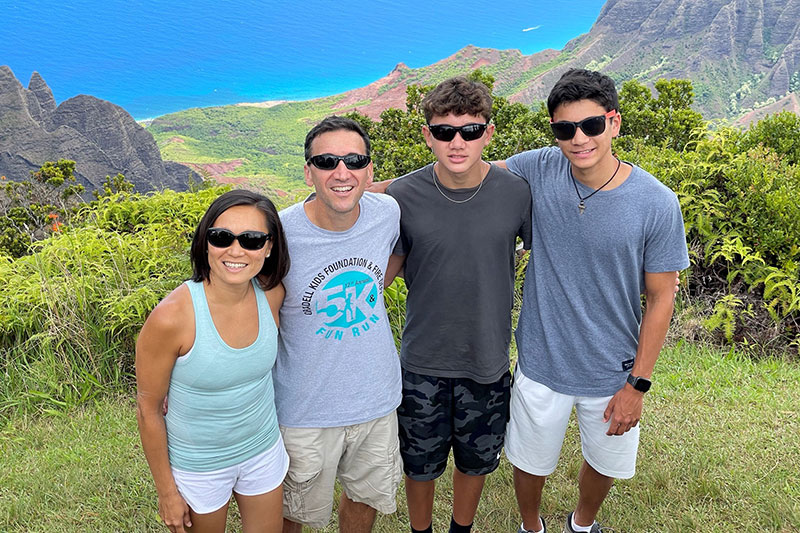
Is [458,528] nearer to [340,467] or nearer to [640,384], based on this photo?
[340,467]

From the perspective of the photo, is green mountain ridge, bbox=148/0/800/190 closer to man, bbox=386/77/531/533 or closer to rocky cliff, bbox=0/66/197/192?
rocky cliff, bbox=0/66/197/192

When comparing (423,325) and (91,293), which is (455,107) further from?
(91,293)

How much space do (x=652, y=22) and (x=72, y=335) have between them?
6897 cm

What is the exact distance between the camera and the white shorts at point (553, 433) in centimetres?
286

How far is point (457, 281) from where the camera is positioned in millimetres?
2676

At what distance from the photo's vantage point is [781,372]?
4.88m

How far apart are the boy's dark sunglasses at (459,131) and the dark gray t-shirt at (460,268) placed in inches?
7.8

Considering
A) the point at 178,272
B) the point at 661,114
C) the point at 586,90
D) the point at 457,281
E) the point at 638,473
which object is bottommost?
the point at 638,473

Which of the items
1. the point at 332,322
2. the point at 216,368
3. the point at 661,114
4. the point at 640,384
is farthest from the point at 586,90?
the point at 661,114

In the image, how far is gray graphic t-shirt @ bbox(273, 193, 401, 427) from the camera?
96.9 inches

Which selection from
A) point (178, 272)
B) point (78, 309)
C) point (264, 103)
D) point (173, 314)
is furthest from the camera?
point (264, 103)

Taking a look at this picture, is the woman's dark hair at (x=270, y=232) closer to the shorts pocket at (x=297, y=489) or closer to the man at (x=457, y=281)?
A: the man at (x=457, y=281)

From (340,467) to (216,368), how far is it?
2.86ft

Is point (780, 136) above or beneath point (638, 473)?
above
